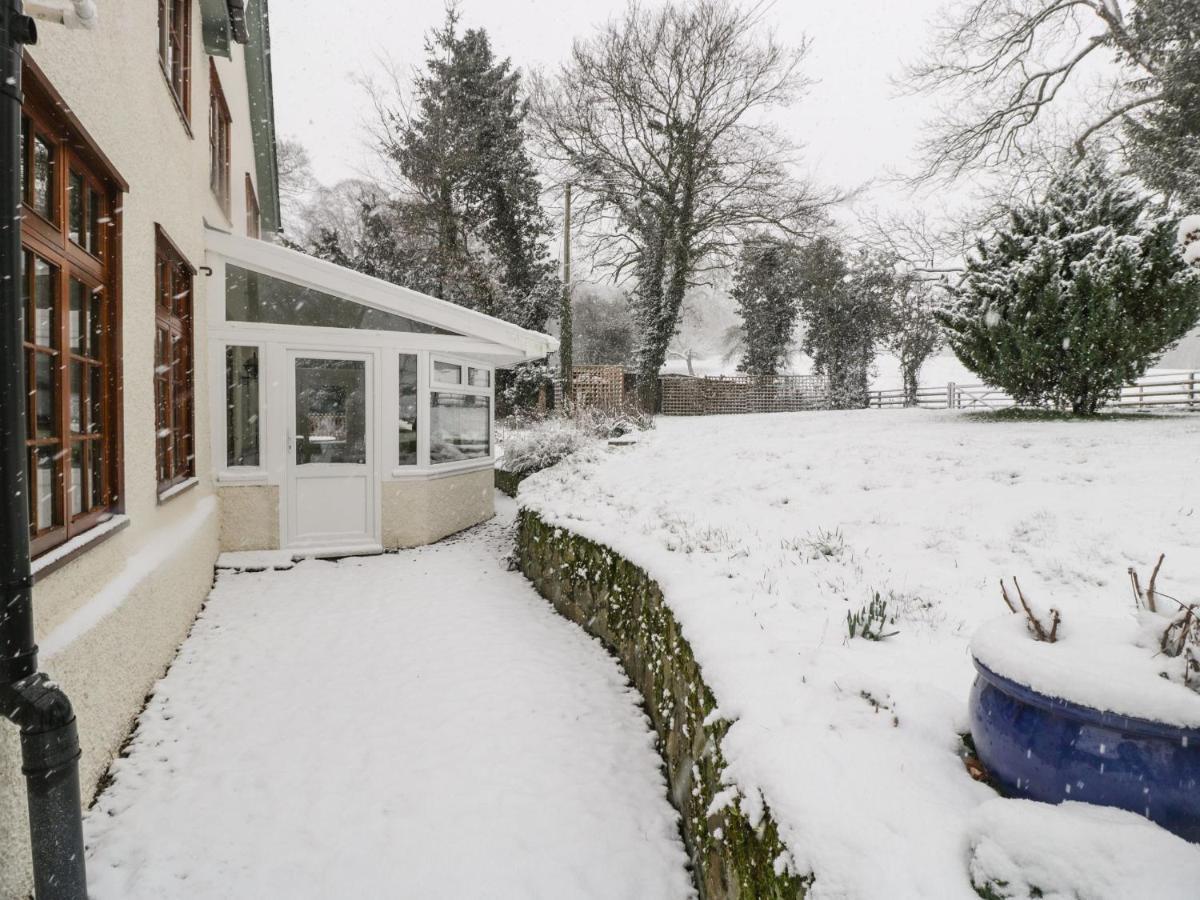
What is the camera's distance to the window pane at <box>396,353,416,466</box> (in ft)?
25.2

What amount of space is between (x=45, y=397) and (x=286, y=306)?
15.0ft

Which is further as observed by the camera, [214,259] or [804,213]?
[804,213]

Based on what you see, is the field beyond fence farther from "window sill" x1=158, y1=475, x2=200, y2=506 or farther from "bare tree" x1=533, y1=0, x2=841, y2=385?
"window sill" x1=158, y1=475, x2=200, y2=506

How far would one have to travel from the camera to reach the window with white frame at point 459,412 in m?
8.16

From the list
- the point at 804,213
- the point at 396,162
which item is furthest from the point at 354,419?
the point at 396,162

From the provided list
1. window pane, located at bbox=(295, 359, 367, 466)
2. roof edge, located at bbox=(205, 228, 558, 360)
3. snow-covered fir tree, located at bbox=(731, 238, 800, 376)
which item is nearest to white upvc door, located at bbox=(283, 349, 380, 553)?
window pane, located at bbox=(295, 359, 367, 466)

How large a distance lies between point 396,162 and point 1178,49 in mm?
20437

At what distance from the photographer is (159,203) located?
4.52m

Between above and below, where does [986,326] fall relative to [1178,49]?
below

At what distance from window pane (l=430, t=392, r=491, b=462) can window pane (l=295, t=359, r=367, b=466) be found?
89cm

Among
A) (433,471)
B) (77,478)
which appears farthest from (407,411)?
(77,478)

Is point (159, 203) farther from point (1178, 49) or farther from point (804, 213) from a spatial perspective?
point (804, 213)

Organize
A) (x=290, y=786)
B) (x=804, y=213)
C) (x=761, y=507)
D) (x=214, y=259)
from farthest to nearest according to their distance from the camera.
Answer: (x=804, y=213) → (x=214, y=259) → (x=761, y=507) → (x=290, y=786)

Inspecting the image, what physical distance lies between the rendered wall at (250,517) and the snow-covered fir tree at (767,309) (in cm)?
2019
